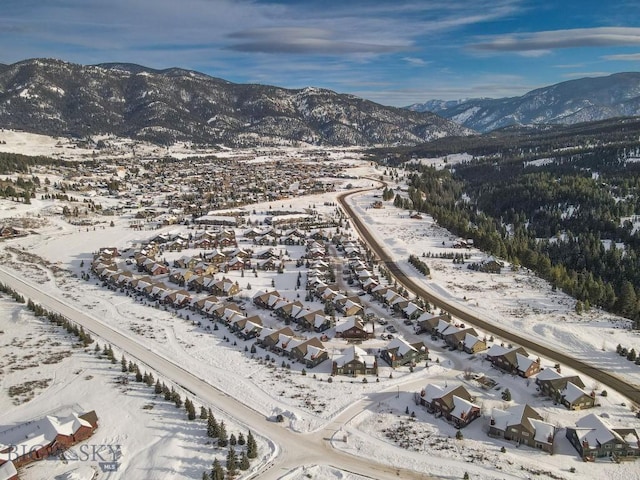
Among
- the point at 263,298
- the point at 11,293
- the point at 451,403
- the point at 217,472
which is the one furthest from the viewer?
the point at 11,293

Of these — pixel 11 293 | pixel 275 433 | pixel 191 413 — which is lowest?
pixel 275 433

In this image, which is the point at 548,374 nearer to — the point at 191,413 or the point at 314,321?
the point at 314,321

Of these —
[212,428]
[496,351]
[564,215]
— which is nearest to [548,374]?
[496,351]

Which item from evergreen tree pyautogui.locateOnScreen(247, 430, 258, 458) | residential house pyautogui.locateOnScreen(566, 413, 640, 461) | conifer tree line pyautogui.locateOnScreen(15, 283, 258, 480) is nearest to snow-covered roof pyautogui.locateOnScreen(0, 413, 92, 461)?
conifer tree line pyautogui.locateOnScreen(15, 283, 258, 480)

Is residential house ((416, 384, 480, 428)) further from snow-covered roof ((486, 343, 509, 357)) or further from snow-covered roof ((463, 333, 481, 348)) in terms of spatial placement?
snow-covered roof ((463, 333, 481, 348))

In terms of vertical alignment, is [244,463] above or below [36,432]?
below

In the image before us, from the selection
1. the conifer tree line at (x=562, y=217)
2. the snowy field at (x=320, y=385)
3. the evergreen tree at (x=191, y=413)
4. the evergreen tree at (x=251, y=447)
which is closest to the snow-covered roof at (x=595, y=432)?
the snowy field at (x=320, y=385)
